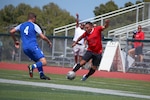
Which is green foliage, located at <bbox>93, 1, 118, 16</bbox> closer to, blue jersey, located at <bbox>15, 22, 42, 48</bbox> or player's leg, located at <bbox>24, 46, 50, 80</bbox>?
player's leg, located at <bbox>24, 46, 50, 80</bbox>

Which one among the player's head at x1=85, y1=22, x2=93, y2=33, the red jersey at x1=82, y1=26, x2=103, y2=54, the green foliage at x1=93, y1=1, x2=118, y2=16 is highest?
the green foliage at x1=93, y1=1, x2=118, y2=16

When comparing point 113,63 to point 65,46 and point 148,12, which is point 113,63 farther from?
point 148,12

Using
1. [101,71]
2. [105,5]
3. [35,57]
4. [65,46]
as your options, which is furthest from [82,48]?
[105,5]

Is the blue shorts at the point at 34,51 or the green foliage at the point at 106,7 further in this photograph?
the green foliage at the point at 106,7

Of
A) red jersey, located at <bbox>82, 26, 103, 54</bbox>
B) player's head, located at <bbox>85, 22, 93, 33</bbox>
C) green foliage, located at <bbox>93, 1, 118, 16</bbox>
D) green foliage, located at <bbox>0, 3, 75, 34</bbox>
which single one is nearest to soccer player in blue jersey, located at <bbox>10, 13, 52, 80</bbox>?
player's head, located at <bbox>85, 22, 93, 33</bbox>

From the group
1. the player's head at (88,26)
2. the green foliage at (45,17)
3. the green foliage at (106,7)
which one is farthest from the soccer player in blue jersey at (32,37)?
the green foliage at (106,7)

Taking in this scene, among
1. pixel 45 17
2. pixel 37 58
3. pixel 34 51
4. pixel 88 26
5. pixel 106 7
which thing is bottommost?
pixel 37 58

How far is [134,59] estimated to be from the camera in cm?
2394

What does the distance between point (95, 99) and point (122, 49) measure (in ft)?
51.8

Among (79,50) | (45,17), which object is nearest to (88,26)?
(79,50)

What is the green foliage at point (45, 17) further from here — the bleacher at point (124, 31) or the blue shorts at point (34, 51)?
the blue shorts at point (34, 51)

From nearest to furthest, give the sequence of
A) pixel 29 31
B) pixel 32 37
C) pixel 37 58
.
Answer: pixel 29 31, pixel 32 37, pixel 37 58

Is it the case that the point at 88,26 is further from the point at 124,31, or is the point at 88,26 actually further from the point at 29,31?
the point at 124,31

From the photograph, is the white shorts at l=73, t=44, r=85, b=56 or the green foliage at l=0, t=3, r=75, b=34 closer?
the white shorts at l=73, t=44, r=85, b=56
